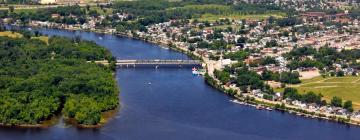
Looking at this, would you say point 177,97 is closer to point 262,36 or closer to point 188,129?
point 188,129

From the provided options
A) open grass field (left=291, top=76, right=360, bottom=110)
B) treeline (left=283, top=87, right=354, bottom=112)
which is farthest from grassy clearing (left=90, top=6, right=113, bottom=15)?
treeline (left=283, top=87, right=354, bottom=112)

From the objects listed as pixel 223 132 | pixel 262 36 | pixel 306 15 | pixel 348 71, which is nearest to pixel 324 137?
pixel 223 132

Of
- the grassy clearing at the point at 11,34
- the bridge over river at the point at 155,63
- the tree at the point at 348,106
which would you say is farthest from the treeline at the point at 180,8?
the tree at the point at 348,106

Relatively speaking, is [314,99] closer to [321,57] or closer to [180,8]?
[321,57]

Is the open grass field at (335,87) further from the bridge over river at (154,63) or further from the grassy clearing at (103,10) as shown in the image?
the grassy clearing at (103,10)

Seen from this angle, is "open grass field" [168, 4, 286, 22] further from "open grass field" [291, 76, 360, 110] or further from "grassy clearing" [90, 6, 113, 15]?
"open grass field" [291, 76, 360, 110]

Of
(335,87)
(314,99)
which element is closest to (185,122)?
(314,99)
